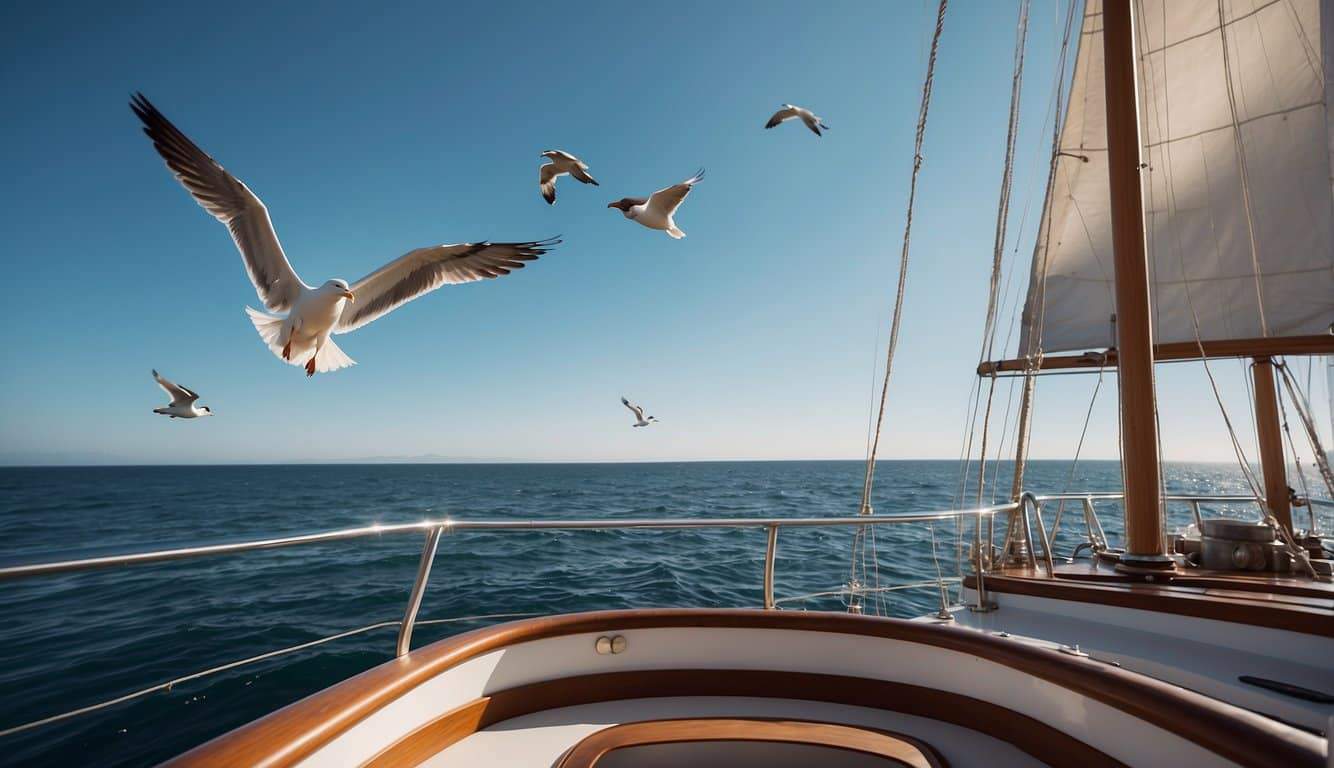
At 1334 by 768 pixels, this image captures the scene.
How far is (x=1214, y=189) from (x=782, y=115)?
4.06m

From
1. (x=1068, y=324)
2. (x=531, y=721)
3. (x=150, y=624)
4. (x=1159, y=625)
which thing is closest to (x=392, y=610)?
(x=150, y=624)

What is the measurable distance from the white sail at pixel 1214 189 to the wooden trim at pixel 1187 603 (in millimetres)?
2369

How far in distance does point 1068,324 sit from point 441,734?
21.5ft

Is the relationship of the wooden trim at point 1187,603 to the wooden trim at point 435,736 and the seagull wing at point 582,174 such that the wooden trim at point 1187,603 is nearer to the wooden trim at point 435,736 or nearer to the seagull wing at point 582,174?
the wooden trim at point 435,736

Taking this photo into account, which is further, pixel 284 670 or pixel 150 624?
pixel 150 624

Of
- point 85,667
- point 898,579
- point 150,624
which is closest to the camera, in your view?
point 85,667

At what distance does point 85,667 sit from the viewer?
575cm

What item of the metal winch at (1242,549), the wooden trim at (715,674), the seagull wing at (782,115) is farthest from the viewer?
the seagull wing at (782,115)

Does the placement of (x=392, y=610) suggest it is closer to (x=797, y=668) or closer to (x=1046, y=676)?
(x=797, y=668)

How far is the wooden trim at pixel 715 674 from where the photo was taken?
2.98 feet

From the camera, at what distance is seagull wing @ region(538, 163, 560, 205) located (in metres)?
6.31

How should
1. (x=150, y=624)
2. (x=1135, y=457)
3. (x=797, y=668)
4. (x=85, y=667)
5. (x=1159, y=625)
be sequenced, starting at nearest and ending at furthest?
(x=797, y=668), (x=1159, y=625), (x=1135, y=457), (x=85, y=667), (x=150, y=624)

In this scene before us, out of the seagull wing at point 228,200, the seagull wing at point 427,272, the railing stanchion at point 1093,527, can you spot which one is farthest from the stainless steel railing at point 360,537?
the seagull wing at point 228,200

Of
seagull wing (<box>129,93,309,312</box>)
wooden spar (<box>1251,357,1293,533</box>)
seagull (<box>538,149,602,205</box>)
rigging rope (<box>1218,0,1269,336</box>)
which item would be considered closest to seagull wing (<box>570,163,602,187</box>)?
seagull (<box>538,149,602,205</box>)
